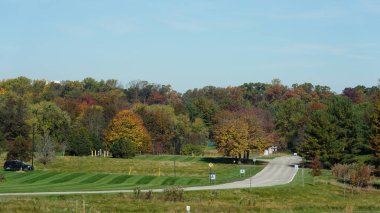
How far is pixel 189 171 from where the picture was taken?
74.9 metres

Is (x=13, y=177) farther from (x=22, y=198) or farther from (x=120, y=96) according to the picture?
(x=120, y=96)

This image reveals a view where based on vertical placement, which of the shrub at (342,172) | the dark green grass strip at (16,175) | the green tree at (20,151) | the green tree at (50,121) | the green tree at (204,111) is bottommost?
the dark green grass strip at (16,175)

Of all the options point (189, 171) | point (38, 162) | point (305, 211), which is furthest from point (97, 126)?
point (305, 211)

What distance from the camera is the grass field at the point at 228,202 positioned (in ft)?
114

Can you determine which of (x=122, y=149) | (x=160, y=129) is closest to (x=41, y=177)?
(x=122, y=149)

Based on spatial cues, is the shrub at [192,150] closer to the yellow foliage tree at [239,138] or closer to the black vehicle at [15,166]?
the yellow foliage tree at [239,138]

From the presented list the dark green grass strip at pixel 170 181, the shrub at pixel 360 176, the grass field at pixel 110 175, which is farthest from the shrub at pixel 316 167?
the dark green grass strip at pixel 170 181

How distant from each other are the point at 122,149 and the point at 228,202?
5298cm

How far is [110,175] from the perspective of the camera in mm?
66750

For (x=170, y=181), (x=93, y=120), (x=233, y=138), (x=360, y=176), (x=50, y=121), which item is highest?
(x=93, y=120)

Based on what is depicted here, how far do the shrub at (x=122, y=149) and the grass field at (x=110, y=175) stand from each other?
918 centimetres

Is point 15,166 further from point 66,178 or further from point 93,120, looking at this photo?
point 93,120

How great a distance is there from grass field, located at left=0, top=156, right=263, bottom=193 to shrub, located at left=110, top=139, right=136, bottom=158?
918 cm

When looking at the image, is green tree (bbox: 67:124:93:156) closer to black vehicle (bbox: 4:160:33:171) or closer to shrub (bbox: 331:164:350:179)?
black vehicle (bbox: 4:160:33:171)
